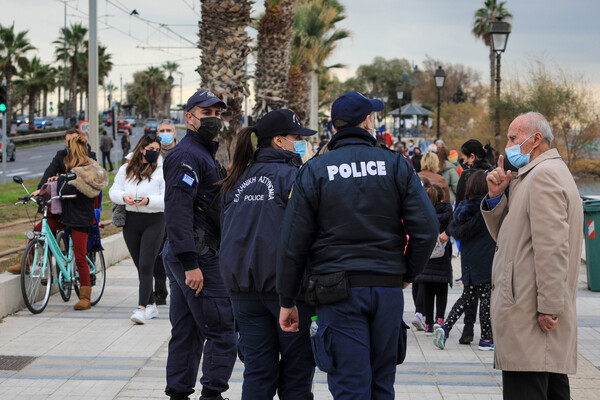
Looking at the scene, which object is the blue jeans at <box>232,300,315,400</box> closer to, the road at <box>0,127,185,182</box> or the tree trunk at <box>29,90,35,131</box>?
the road at <box>0,127,185,182</box>

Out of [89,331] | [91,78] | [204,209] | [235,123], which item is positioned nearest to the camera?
[204,209]

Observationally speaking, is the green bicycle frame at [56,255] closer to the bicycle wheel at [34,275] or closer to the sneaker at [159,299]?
the bicycle wheel at [34,275]

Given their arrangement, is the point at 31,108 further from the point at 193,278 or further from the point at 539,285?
the point at 539,285

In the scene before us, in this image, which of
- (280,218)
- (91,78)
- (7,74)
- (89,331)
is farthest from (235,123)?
(7,74)

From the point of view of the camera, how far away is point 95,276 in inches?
365

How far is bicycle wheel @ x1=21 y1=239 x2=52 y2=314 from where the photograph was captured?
818cm

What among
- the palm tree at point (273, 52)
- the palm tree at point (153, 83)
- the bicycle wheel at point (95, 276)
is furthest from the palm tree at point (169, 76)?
the bicycle wheel at point (95, 276)

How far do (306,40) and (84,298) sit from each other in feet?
91.8

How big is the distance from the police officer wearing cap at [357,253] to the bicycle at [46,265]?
5.09 m

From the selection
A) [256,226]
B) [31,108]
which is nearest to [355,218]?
[256,226]

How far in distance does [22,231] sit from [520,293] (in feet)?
36.9

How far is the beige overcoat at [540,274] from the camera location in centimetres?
392

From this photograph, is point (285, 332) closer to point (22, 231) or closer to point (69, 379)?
point (69, 379)

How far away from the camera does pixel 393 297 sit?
3711mm
